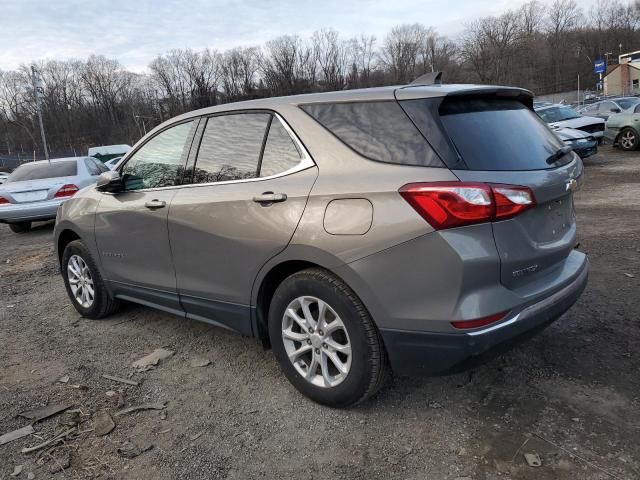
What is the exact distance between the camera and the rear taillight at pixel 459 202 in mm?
2359

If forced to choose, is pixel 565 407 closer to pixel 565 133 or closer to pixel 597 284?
pixel 597 284

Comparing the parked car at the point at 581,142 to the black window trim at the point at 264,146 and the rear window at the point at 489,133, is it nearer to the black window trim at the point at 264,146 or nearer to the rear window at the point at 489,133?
the rear window at the point at 489,133

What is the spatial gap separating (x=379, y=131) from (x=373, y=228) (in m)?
0.53

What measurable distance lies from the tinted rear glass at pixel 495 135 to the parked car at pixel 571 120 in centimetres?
1381

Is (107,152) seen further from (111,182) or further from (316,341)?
(316,341)

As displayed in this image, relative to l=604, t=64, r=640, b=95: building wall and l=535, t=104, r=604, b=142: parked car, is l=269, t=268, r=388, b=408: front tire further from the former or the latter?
l=604, t=64, r=640, b=95: building wall

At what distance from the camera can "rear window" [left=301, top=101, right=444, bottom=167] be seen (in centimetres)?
253

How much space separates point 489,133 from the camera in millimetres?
2686

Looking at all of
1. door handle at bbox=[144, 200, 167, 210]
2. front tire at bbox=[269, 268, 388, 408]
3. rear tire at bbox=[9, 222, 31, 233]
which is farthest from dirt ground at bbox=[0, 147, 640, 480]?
rear tire at bbox=[9, 222, 31, 233]

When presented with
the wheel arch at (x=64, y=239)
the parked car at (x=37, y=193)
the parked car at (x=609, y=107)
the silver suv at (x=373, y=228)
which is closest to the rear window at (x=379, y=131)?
the silver suv at (x=373, y=228)

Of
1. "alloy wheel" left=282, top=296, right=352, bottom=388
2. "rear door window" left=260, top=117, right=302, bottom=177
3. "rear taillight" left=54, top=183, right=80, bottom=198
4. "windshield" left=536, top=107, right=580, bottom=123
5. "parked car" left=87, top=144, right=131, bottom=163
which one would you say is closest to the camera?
"alloy wheel" left=282, top=296, right=352, bottom=388

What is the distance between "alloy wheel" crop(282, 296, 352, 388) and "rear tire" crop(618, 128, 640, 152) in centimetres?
1669

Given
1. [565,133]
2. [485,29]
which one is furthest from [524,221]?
[485,29]

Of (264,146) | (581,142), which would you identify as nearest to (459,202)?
(264,146)
